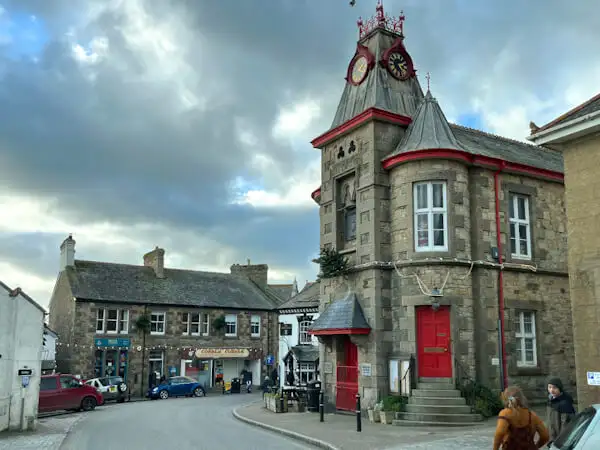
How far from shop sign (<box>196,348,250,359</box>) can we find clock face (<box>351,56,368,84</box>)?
1014 inches

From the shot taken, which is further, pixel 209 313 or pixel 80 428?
Answer: pixel 209 313

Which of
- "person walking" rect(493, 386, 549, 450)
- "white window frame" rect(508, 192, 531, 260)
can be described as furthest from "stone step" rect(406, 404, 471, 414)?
"person walking" rect(493, 386, 549, 450)

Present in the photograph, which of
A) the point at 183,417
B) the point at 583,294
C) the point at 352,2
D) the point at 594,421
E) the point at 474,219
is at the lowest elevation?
the point at 183,417

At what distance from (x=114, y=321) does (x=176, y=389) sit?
22.3ft

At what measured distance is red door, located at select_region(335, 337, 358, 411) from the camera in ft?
66.1

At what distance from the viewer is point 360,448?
1344 centimetres

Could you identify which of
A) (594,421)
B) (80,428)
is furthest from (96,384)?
(594,421)

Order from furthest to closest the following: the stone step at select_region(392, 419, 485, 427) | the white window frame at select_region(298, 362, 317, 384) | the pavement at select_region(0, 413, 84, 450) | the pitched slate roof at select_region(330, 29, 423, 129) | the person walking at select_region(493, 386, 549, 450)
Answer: the white window frame at select_region(298, 362, 317, 384) → the pitched slate roof at select_region(330, 29, 423, 129) → the stone step at select_region(392, 419, 485, 427) → the pavement at select_region(0, 413, 84, 450) → the person walking at select_region(493, 386, 549, 450)

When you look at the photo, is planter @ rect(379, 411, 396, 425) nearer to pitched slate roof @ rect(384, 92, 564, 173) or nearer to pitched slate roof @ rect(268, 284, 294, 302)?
pitched slate roof @ rect(384, 92, 564, 173)

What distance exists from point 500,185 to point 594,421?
14.6 m

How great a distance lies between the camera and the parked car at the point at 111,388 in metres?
33.6

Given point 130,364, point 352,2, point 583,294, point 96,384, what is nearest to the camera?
point 583,294

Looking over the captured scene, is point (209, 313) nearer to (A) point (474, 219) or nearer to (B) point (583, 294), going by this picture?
(A) point (474, 219)

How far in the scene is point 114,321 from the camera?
1580 inches
